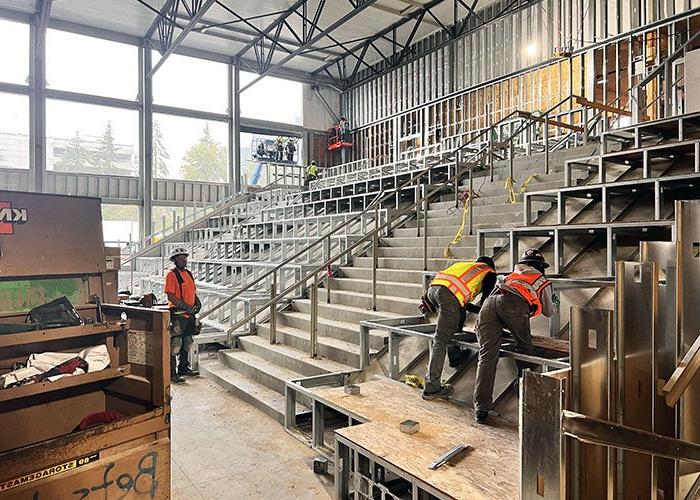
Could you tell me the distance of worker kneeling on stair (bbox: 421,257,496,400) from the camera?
3.66 meters

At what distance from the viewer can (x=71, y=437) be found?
2182 mm

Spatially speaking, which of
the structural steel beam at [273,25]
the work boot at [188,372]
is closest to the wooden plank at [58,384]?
the work boot at [188,372]

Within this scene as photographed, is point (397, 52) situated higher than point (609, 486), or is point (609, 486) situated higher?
point (397, 52)

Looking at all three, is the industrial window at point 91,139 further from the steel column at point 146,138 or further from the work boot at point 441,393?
the work boot at point 441,393

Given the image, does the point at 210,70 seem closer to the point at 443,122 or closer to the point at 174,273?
the point at 443,122

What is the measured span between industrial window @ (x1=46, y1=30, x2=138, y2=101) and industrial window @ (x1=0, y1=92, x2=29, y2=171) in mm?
1046

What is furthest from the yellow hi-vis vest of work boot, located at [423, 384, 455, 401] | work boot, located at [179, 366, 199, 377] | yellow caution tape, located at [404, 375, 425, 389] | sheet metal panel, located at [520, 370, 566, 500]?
work boot, located at [179, 366, 199, 377]

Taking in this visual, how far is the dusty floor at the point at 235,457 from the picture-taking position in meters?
3.33

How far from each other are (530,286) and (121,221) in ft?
53.6

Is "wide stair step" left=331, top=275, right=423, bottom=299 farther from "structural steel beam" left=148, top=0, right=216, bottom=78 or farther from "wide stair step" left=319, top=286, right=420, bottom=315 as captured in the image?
"structural steel beam" left=148, top=0, right=216, bottom=78

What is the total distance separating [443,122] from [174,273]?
1121 centimetres

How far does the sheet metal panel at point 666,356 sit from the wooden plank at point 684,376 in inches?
6.5

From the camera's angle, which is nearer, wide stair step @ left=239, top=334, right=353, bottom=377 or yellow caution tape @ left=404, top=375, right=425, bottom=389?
yellow caution tape @ left=404, top=375, right=425, bottom=389

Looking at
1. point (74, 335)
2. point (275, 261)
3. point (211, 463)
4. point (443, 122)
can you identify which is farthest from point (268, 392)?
point (443, 122)
